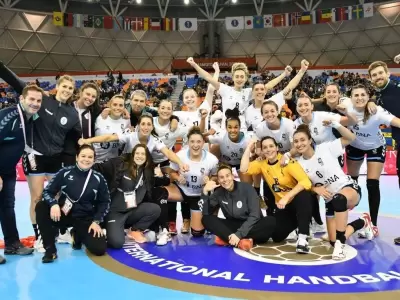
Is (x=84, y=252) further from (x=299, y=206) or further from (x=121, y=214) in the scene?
(x=299, y=206)

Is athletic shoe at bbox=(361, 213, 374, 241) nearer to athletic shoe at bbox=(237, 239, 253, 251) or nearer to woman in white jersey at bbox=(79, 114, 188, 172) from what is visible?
athletic shoe at bbox=(237, 239, 253, 251)

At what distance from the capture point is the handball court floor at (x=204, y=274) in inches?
118

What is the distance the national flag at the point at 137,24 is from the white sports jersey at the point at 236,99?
21.8 m

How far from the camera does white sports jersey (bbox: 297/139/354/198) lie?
4168mm

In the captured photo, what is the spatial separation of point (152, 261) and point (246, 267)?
935mm

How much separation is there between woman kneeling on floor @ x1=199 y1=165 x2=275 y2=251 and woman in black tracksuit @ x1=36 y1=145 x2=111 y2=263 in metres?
1.16

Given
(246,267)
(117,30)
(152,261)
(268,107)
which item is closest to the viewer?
(246,267)

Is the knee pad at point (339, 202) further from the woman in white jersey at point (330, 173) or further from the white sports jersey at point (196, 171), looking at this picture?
the white sports jersey at point (196, 171)

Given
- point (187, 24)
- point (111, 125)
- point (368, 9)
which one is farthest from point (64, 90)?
point (368, 9)

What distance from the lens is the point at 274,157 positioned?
14.3 feet

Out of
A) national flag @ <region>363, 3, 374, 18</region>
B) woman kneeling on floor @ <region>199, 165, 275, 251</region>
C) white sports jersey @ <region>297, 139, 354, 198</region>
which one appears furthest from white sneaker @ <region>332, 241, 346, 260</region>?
national flag @ <region>363, 3, 374, 18</region>

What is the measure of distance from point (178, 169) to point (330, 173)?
1.85 metres

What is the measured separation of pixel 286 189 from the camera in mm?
4348

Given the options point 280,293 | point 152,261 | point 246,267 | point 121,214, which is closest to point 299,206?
point 246,267
